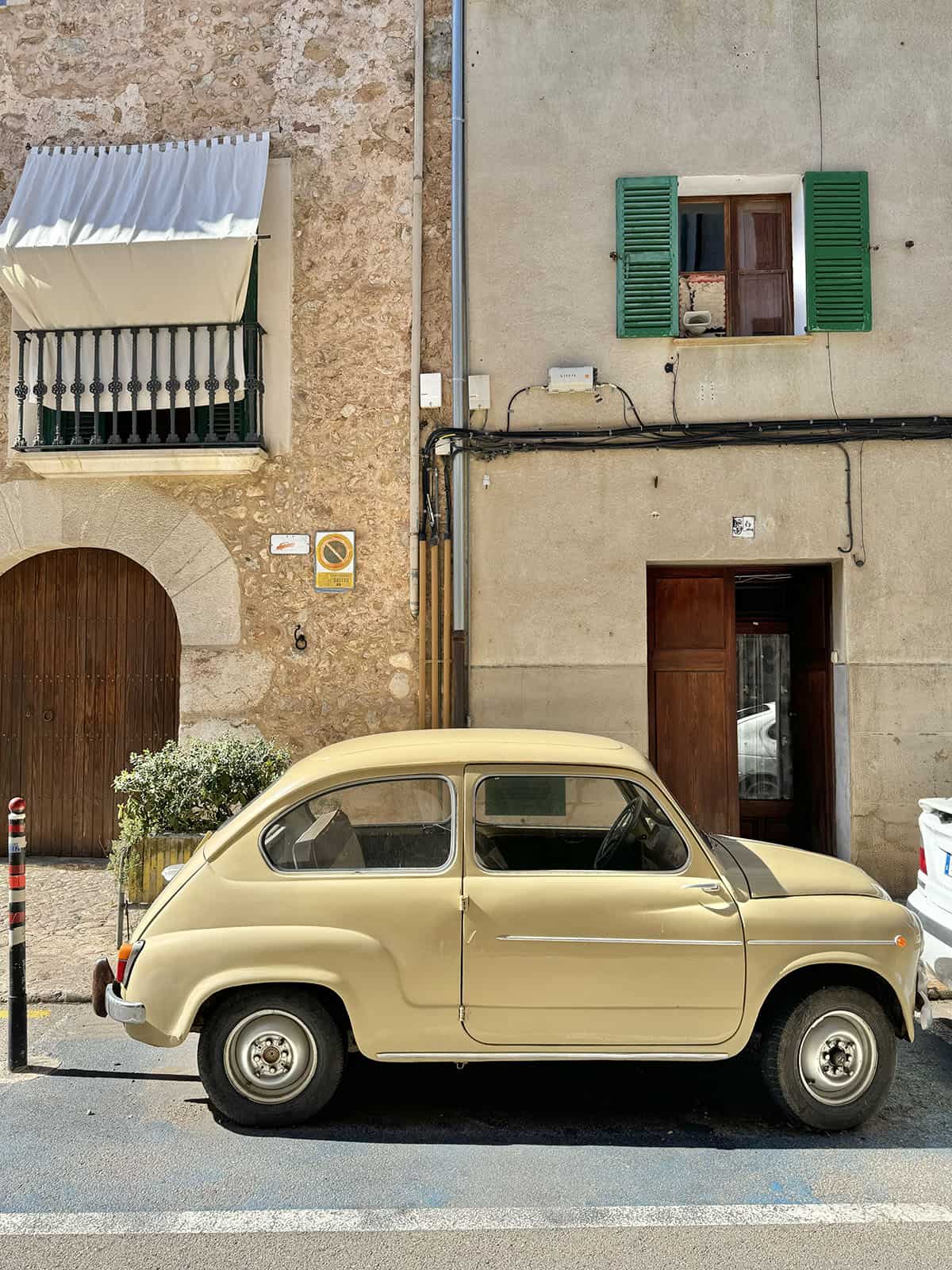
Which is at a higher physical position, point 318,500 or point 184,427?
point 184,427

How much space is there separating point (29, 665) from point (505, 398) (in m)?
5.10

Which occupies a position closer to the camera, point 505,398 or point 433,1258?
point 433,1258

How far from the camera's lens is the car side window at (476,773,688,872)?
415 cm

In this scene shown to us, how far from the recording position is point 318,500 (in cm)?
836

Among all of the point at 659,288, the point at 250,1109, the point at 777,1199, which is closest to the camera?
the point at 777,1199

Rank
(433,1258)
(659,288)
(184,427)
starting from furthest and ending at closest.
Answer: (184,427)
(659,288)
(433,1258)

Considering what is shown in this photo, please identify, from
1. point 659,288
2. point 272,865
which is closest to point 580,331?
point 659,288

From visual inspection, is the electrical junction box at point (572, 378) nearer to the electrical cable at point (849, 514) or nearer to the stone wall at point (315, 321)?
the stone wall at point (315, 321)

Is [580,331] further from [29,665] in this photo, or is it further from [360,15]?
[29,665]

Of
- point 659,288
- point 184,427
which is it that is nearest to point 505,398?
point 659,288

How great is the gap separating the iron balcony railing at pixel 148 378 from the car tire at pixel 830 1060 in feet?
20.4

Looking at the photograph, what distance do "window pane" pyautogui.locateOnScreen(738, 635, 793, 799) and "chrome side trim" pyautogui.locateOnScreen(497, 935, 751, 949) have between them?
5474 mm

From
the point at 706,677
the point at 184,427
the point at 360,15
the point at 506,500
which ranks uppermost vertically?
the point at 360,15

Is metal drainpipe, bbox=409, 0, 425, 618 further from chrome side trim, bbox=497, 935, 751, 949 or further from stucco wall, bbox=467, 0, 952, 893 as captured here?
chrome side trim, bbox=497, 935, 751, 949
